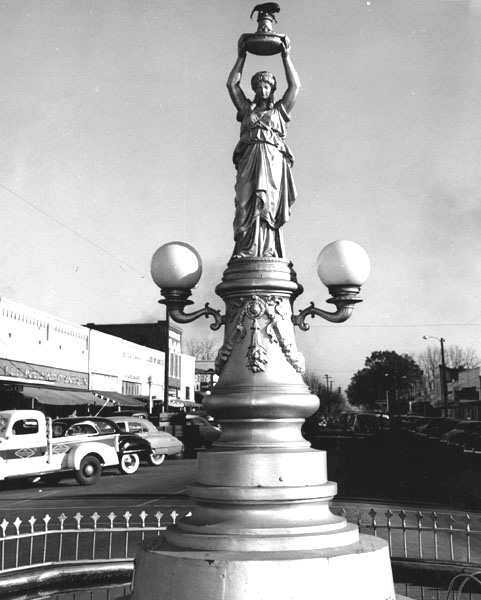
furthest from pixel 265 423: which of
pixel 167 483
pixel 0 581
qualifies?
pixel 167 483

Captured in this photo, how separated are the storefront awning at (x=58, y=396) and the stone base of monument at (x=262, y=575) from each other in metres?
21.7

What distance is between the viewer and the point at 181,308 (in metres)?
4.54

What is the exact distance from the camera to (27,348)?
26938 millimetres

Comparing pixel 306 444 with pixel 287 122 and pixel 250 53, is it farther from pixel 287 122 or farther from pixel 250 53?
pixel 250 53

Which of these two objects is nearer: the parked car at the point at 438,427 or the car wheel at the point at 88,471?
the car wheel at the point at 88,471

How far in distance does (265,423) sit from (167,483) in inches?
521

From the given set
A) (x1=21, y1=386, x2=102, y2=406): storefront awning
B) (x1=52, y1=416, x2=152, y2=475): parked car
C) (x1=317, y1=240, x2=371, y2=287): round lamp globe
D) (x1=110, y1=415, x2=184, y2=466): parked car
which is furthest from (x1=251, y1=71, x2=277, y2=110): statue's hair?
(x1=21, y1=386, x2=102, y2=406): storefront awning

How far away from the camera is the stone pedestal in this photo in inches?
134

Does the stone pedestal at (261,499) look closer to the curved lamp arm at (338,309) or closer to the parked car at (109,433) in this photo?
the curved lamp arm at (338,309)

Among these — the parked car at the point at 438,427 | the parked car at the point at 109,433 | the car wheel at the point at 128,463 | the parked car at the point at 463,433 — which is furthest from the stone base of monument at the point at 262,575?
the parked car at the point at 438,427

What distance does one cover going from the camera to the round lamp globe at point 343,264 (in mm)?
4336

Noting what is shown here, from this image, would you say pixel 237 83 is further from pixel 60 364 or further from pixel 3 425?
pixel 60 364

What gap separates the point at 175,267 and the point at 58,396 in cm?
2283

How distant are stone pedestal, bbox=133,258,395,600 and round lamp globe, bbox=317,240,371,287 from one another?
214 mm
